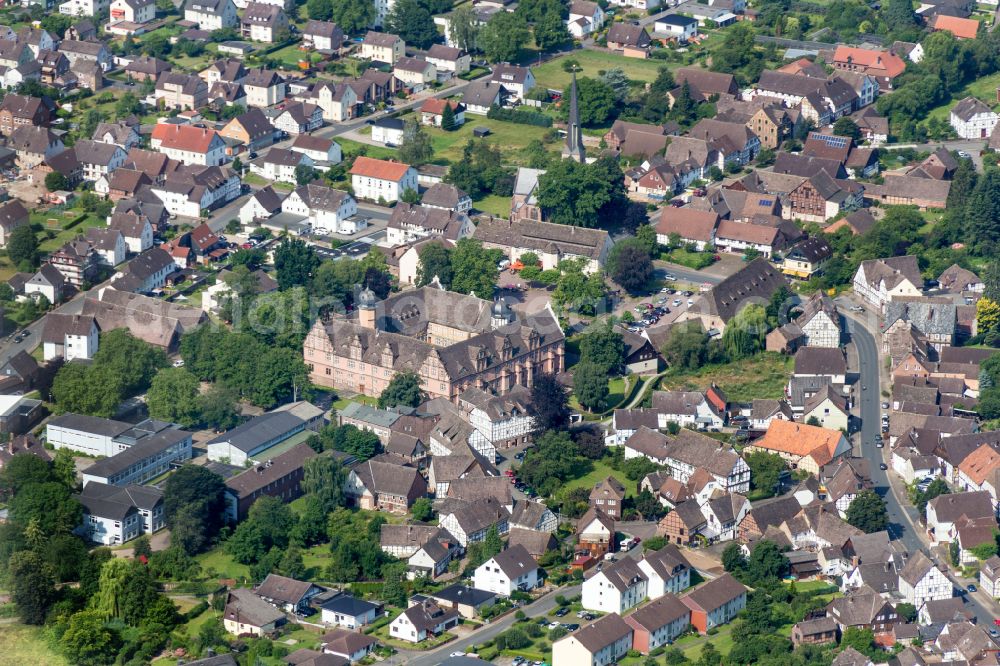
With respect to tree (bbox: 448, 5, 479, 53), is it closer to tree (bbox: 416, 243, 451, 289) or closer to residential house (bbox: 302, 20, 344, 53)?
residential house (bbox: 302, 20, 344, 53)

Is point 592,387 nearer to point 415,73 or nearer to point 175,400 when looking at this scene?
point 175,400

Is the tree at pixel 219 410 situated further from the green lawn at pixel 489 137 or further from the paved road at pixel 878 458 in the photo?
the green lawn at pixel 489 137

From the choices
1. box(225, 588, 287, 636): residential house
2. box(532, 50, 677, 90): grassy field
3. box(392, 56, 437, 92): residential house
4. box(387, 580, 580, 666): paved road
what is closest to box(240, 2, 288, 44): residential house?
box(392, 56, 437, 92): residential house

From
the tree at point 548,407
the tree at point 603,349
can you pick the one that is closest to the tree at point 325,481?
the tree at point 548,407

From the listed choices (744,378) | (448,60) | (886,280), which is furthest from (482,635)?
(448,60)

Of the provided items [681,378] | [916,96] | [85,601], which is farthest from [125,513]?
[916,96]

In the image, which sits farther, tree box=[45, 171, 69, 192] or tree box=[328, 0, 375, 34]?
tree box=[328, 0, 375, 34]

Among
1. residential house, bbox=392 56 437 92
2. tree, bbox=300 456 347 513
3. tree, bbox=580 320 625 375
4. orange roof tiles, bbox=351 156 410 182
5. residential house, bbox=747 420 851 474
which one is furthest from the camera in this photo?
residential house, bbox=392 56 437 92

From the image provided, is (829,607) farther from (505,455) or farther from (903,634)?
(505,455)
